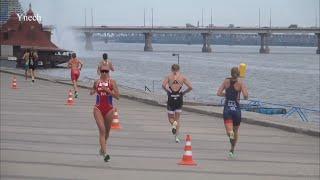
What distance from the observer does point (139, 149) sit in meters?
12.0

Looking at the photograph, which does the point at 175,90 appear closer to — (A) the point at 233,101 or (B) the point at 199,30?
(A) the point at 233,101

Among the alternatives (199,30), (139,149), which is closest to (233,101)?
(139,149)

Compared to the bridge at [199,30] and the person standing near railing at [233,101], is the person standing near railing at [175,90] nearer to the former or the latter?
the person standing near railing at [233,101]

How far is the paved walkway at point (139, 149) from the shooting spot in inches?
377

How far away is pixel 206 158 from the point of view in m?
11.3

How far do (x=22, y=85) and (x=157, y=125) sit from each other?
14.4 metres

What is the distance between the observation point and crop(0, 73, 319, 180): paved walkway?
9.58 m

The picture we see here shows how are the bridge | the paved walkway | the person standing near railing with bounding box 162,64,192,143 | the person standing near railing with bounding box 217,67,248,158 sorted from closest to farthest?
1. the paved walkway
2. the person standing near railing with bounding box 217,67,248,158
3. the person standing near railing with bounding box 162,64,192,143
4. the bridge

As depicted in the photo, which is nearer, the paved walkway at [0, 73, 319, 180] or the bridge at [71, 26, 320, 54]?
the paved walkway at [0, 73, 319, 180]

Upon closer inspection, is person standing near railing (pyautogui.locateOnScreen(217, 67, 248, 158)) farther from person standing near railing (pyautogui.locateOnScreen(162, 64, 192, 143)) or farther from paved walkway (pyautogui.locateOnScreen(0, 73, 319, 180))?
person standing near railing (pyautogui.locateOnScreen(162, 64, 192, 143))

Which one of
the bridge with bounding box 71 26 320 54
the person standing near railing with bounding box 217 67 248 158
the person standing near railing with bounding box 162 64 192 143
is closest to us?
the person standing near railing with bounding box 217 67 248 158

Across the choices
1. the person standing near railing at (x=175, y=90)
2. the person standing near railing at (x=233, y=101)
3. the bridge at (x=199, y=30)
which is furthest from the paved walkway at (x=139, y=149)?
the bridge at (x=199, y=30)

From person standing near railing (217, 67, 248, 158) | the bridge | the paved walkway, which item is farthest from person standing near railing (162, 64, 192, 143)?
the bridge

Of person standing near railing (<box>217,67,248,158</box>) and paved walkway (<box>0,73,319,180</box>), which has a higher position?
person standing near railing (<box>217,67,248,158</box>)
